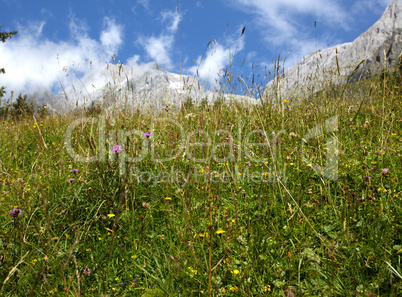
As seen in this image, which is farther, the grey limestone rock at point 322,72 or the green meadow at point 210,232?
the grey limestone rock at point 322,72

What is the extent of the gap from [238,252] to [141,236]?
666 mm

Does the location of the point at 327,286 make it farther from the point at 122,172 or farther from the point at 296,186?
the point at 122,172

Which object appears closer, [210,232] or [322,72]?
[210,232]

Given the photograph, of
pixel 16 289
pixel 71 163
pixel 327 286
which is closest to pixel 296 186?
pixel 327 286

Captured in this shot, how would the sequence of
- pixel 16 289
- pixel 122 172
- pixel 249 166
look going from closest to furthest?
pixel 16 289, pixel 122 172, pixel 249 166

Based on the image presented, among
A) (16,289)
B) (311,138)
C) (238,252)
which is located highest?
(311,138)

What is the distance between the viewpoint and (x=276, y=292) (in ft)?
4.39

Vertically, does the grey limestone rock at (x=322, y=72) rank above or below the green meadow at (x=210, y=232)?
above

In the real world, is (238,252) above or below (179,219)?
below

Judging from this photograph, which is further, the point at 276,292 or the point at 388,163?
the point at 388,163

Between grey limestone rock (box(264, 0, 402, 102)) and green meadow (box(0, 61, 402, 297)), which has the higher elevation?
grey limestone rock (box(264, 0, 402, 102))

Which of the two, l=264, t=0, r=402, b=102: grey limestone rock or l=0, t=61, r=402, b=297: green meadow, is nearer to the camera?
l=0, t=61, r=402, b=297: green meadow

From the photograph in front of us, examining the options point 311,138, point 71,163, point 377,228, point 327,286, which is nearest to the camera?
point 327,286

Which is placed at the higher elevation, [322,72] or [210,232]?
[322,72]
